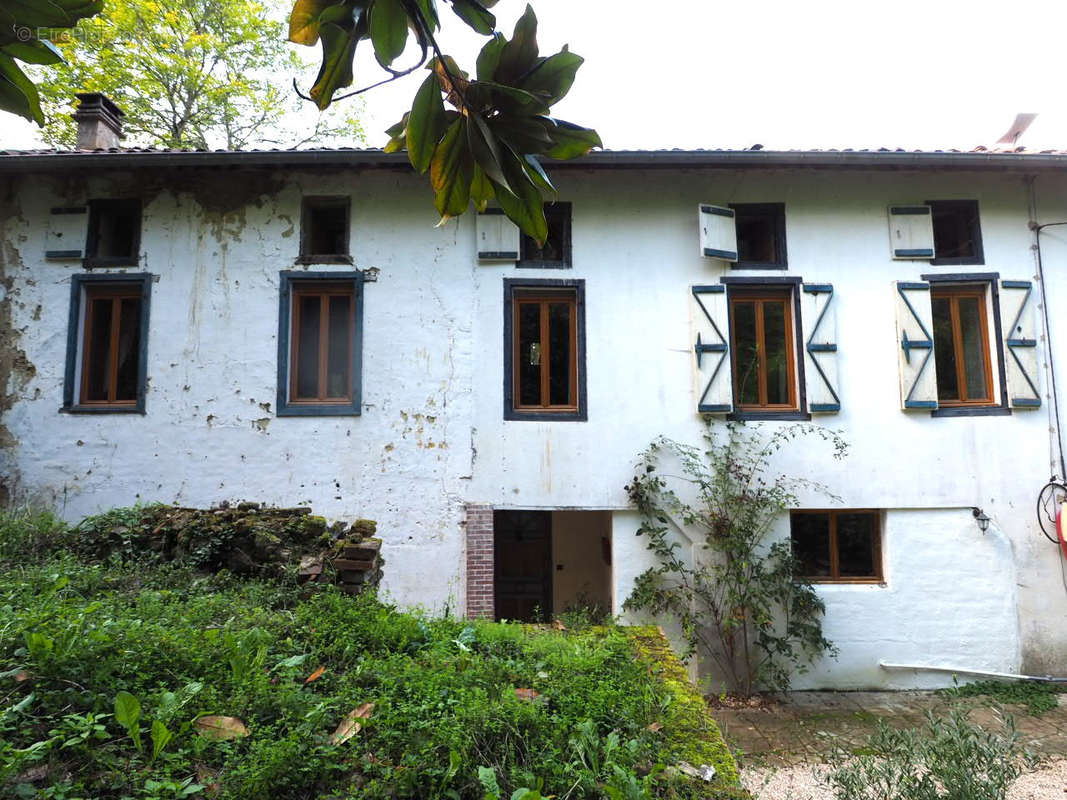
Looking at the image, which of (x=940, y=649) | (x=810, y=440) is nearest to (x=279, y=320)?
(x=810, y=440)

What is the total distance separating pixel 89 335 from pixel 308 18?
7.86 metres

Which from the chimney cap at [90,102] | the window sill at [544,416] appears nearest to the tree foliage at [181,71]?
the chimney cap at [90,102]

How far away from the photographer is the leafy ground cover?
7.77ft

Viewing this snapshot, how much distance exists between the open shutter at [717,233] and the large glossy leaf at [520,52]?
650 centimetres

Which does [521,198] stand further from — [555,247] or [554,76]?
[555,247]

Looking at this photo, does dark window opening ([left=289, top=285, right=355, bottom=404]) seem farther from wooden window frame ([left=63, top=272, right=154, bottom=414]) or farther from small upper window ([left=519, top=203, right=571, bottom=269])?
small upper window ([left=519, top=203, right=571, bottom=269])

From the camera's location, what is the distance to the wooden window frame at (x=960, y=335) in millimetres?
7629

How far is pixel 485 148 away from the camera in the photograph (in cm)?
151

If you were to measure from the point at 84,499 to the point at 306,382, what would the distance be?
109 inches

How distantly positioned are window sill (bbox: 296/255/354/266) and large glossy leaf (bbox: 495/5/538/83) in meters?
6.60

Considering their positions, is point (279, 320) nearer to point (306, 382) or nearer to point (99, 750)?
point (306, 382)

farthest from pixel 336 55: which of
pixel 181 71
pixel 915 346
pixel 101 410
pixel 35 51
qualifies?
pixel 181 71

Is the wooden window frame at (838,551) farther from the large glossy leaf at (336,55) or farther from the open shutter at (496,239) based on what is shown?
the large glossy leaf at (336,55)

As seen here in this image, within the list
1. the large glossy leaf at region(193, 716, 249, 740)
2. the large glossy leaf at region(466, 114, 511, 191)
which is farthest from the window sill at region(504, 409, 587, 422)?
the large glossy leaf at region(466, 114, 511, 191)
